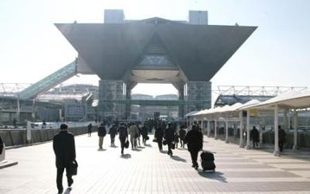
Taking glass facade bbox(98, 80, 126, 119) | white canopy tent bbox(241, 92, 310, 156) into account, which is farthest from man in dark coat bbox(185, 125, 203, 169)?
glass facade bbox(98, 80, 126, 119)

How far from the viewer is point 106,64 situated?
9969 centimetres

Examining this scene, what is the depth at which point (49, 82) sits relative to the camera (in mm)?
100625

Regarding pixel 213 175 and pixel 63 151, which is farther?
pixel 213 175

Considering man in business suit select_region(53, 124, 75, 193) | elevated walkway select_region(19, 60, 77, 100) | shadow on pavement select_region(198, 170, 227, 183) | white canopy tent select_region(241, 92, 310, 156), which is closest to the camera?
man in business suit select_region(53, 124, 75, 193)

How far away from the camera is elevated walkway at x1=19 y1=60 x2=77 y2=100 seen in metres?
98.9

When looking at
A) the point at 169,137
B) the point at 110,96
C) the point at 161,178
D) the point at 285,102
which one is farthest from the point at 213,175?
the point at 110,96

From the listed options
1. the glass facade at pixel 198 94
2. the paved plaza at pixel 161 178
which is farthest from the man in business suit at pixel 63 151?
the glass facade at pixel 198 94

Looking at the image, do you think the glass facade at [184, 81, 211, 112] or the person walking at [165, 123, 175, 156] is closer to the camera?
the person walking at [165, 123, 175, 156]

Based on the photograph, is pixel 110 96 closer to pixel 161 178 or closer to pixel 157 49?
pixel 157 49

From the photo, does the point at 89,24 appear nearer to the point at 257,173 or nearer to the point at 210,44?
the point at 210,44

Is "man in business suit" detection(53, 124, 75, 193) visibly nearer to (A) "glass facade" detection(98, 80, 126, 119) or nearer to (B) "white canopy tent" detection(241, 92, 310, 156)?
(B) "white canopy tent" detection(241, 92, 310, 156)

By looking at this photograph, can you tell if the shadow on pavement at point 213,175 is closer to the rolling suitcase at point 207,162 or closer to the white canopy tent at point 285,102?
the rolling suitcase at point 207,162

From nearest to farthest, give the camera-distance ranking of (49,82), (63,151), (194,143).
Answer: (63,151), (194,143), (49,82)

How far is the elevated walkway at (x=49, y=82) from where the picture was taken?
98.9 m
